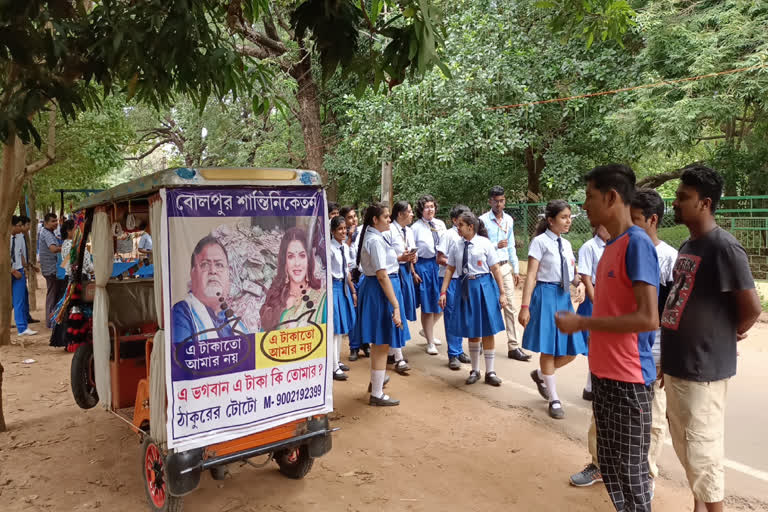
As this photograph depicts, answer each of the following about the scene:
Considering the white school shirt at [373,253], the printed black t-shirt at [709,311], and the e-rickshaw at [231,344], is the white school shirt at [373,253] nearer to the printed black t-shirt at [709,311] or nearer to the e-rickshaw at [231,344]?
the e-rickshaw at [231,344]

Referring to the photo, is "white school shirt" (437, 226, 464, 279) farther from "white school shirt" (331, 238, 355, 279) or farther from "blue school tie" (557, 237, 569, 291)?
"blue school tie" (557, 237, 569, 291)

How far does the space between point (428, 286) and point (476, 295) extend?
1.61 meters

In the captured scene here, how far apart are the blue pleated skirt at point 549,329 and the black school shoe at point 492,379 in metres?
0.95

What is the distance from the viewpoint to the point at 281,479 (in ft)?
13.0

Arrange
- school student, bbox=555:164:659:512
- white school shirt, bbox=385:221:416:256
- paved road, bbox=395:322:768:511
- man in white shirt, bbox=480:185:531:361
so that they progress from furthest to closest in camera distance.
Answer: man in white shirt, bbox=480:185:531:361 < white school shirt, bbox=385:221:416:256 < paved road, bbox=395:322:768:511 < school student, bbox=555:164:659:512

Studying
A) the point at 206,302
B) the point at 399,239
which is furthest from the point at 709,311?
the point at 399,239

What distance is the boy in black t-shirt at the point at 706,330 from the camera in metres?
2.79

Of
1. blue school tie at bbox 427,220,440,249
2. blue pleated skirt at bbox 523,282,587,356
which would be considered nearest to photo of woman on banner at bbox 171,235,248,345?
blue pleated skirt at bbox 523,282,587,356

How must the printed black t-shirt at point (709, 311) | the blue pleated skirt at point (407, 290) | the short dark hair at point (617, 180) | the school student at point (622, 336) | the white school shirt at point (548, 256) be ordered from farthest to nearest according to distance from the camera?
the blue pleated skirt at point (407, 290), the white school shirt at point (548, 256), the printed black t-shirt at point (709, 311), the short dark hair at point (617, 180), the school student at point (622, 336)

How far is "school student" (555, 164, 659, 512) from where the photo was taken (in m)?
2.50

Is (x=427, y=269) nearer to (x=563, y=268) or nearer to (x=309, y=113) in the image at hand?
(x=563, y=268)

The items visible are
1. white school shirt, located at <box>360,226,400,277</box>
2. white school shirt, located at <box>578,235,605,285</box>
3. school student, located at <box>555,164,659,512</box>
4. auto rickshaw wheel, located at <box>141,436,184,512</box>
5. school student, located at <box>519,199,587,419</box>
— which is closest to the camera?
school student, located at <box>555,164,659,512</box>

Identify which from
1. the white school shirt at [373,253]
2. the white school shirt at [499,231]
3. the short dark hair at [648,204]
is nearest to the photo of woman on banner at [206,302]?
the white school shirt at [373,253]

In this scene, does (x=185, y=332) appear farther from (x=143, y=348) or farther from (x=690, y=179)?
(x=690, y=179)
